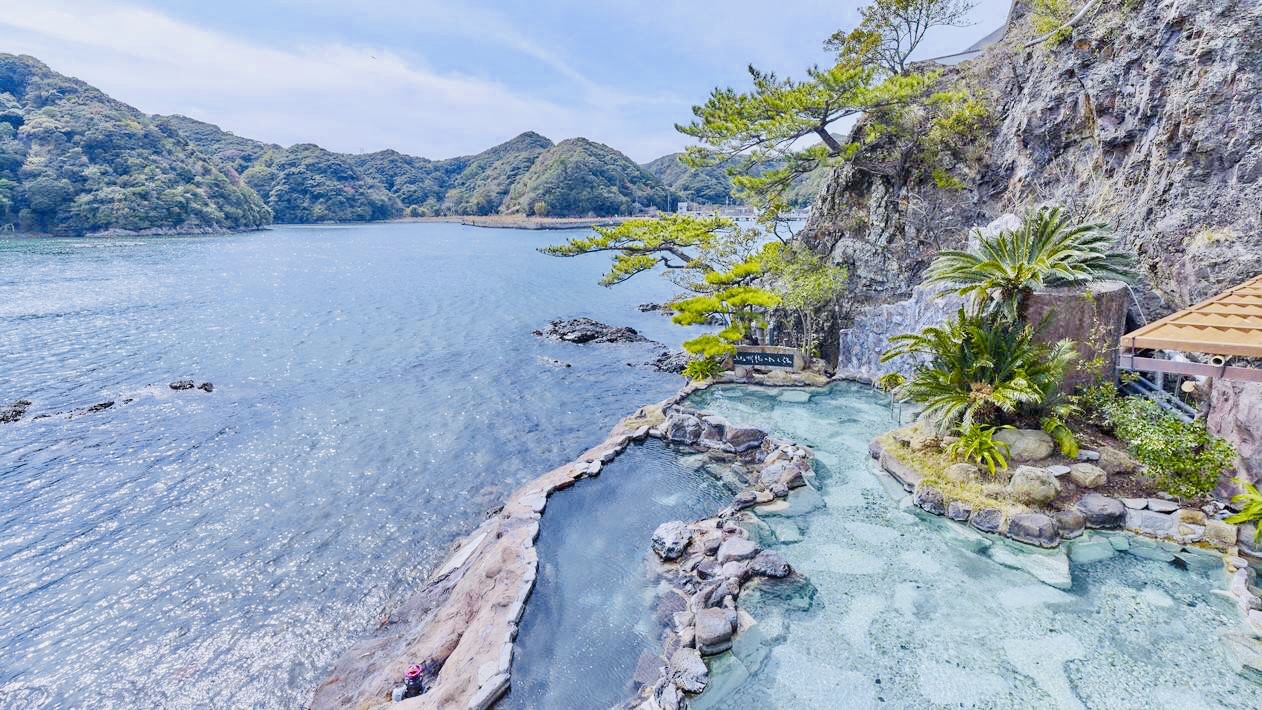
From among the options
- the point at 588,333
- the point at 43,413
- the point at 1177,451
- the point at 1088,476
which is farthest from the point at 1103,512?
the point at 43,413

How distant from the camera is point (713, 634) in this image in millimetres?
6402

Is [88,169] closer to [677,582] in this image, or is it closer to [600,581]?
[600,581]

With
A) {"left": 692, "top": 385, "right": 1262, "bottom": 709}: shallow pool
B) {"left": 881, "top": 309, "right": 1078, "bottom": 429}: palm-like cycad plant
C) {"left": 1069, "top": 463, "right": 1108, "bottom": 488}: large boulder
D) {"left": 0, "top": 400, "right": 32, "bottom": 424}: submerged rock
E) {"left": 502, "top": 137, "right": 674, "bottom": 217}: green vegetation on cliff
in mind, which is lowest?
{"left": 0, "top": 400, "right": 32, "bottom": 424}: submerged rock

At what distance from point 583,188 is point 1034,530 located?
124m

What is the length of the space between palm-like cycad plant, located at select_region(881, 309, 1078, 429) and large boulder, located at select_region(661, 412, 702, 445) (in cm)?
488

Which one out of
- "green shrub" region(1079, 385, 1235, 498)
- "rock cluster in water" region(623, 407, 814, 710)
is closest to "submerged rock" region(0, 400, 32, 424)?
"rock cluster in water" region(623, 407, 814, 710)

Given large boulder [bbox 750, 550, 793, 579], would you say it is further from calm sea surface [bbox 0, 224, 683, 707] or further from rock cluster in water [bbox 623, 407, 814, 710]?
calm sea surface [bbox 0, 224, 683, 707]

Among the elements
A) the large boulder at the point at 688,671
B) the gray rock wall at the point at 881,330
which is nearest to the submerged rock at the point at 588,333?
the gray rock wall at the point at 881,330

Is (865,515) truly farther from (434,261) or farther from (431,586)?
(434,261)

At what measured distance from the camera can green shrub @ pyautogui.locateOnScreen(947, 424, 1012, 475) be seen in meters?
8.99

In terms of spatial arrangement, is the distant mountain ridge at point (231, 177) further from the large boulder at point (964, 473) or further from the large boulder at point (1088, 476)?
the large boulder at point (1088, 476)

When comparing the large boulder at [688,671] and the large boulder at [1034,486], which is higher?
the large boulder at [1034,486]

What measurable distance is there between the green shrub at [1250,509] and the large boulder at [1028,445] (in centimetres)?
224

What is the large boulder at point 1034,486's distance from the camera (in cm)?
826
